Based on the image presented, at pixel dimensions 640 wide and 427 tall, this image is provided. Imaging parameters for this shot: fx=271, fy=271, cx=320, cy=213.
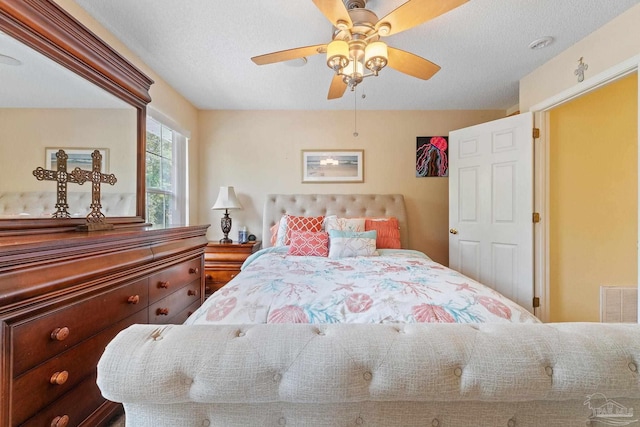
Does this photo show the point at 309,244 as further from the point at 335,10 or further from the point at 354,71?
the point at 335,10

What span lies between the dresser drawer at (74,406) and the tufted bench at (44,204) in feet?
2.58

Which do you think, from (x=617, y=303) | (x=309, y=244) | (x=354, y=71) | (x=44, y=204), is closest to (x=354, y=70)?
(x=354, y=71)

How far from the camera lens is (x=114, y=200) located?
5.73 feet

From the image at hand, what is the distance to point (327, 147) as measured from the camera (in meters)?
3.45

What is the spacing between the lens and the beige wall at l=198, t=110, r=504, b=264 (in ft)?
11.3

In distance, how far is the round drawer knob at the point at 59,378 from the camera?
1.03 meters

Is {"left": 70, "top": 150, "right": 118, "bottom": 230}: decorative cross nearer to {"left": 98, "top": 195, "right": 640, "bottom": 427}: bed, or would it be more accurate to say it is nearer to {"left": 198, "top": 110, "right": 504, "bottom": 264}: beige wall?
{"left": 98, "top": 195, "right": 640, "bottom": 427}: bed

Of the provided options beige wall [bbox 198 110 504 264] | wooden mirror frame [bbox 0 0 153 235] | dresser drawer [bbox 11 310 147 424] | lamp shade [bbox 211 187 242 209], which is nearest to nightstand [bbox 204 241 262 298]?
lamp shade [bbox 211 187 242 209]

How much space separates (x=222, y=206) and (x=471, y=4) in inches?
111

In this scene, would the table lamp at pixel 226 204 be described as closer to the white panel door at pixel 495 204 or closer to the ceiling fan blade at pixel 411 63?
the ceiling fan blade at pixel 411 63

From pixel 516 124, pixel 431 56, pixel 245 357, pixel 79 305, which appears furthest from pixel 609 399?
pixel 516 124

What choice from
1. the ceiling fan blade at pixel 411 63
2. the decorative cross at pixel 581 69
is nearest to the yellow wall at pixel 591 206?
the decorative cross at pixel 581 69

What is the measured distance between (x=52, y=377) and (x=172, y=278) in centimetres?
80

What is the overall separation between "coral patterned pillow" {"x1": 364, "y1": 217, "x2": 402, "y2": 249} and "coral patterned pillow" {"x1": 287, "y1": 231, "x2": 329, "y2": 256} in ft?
1.92
